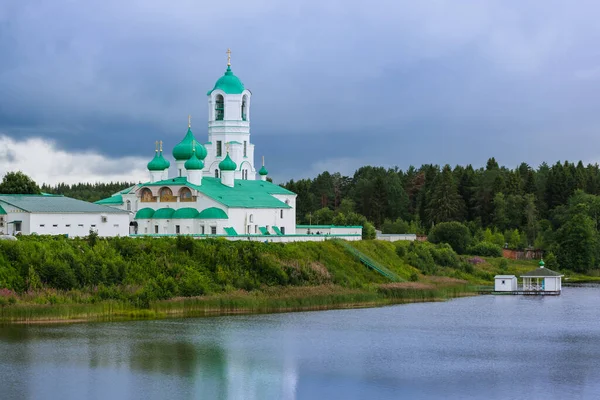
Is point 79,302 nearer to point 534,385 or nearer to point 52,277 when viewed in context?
point 52,277

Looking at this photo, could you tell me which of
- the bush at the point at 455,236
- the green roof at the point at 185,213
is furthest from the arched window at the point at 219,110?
the bush at the point at 455,236

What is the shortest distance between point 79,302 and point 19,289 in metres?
2.59

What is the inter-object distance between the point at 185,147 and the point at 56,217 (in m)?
13.4

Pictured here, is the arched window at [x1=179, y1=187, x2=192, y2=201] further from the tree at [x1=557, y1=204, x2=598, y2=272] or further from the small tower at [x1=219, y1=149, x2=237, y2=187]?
the tree at [x1=557, y1=204, x2=598, y2=272]

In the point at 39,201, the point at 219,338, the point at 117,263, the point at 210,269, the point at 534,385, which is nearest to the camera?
the point at 534,385

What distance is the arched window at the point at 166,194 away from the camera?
65250 millimetres

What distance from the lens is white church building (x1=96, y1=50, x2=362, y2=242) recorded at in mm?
63625

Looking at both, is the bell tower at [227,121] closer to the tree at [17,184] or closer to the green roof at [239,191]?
the green roof at [239,191]

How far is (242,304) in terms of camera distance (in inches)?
2012

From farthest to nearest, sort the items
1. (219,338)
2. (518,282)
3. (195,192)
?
(518,282)
(195,192)
(219,338)

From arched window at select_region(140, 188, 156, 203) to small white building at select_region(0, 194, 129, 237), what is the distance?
6447mm

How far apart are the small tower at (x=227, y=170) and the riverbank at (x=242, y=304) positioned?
45.4ft

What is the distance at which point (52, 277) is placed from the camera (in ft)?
155

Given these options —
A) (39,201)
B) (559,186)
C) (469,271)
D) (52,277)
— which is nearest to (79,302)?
(52,277)
